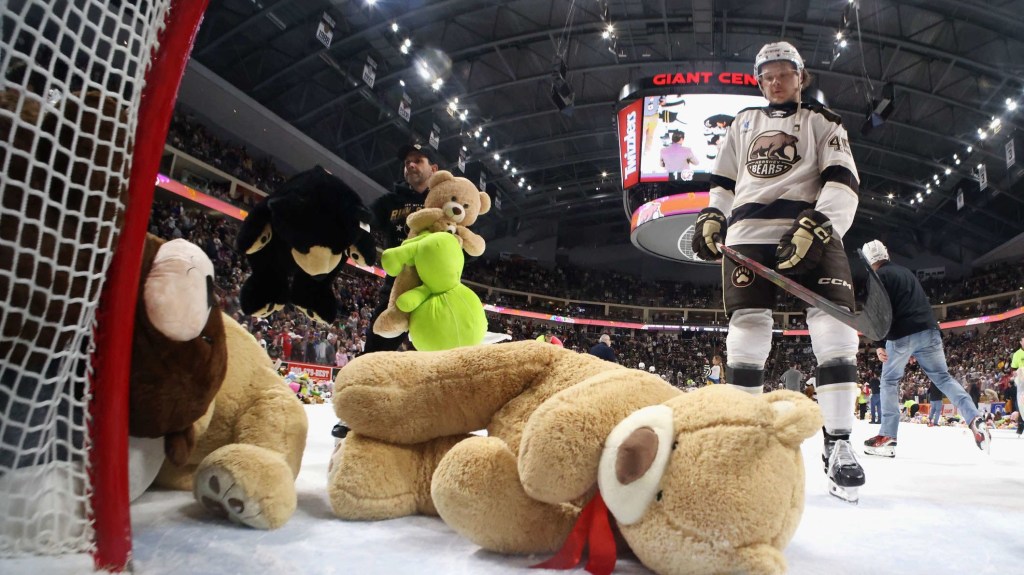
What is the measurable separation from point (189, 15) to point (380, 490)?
92 centimetres

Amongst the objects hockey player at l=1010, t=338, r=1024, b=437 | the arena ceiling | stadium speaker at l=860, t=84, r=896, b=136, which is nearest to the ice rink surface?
hockey player at l=1010, t=338, r=1024, b=437

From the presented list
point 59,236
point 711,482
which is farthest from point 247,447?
point 711,482

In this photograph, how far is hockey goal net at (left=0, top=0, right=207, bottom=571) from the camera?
0.70m

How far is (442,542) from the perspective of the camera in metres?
1.04

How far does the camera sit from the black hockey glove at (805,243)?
176 cm

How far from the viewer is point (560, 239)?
88.0 ft

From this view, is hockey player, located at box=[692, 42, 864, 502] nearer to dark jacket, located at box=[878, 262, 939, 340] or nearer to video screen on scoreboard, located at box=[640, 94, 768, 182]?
dark jacket, located at box=[878, 262, 939, 340]

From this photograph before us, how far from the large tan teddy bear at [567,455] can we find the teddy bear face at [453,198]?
1.01m

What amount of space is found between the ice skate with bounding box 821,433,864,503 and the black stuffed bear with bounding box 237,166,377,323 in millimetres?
1582

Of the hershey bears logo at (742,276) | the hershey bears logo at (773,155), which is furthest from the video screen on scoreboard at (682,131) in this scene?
the hershey bears logo at (742,276)

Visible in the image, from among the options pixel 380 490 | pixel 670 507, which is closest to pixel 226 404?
pixel 380 490

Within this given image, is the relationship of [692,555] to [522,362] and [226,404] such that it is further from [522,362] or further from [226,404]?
[226,404]

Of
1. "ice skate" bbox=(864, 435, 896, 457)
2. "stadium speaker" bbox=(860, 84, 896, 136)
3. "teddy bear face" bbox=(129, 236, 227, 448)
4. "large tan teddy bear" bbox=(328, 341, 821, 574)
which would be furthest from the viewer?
"stadium speaker" bbox=(860, 84, 896, 136)

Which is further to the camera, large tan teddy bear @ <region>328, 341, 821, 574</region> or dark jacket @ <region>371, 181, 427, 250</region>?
dark jacket @ <region>371, 181, 427, 250</region>
